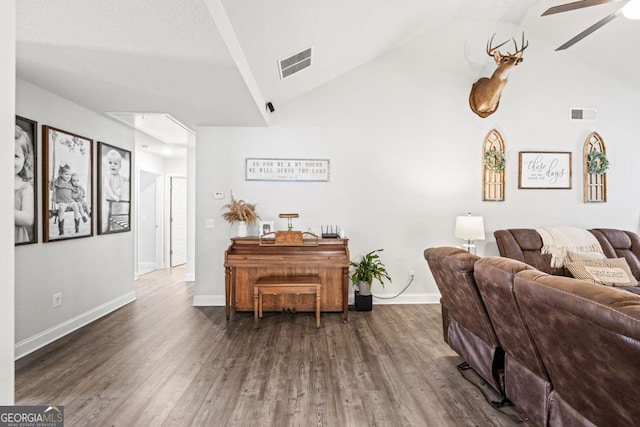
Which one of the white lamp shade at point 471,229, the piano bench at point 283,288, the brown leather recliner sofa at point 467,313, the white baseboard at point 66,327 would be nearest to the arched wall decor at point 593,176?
the white lamp shade at point 471,229

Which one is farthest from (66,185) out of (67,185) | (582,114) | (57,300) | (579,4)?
(582,114)

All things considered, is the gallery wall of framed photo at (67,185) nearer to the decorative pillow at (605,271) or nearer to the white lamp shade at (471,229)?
the white lamp shade at (471,229)

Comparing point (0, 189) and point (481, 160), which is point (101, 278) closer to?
point (0, 189)

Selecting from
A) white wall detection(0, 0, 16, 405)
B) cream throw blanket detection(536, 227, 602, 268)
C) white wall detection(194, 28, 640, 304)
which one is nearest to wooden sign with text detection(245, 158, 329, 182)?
white wall detection(194, 28, 640, 304)

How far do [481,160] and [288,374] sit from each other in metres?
3.69

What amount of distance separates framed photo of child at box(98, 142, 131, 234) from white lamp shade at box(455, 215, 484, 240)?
4356mm

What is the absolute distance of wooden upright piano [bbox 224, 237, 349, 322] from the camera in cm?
352

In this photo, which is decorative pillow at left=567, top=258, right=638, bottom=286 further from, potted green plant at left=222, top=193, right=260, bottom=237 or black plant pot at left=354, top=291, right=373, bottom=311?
potted green plant at left=222, top=193, right=260, bottom=237

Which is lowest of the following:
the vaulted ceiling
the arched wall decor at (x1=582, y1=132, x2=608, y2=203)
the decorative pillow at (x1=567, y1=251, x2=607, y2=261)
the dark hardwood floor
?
the dark hardwood floor

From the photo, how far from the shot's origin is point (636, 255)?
12.2 feet

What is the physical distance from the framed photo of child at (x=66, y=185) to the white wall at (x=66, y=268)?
6 centimetres

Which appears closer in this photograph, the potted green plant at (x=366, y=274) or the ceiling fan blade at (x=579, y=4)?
the ceiling fan blade at (x=579, y=4)

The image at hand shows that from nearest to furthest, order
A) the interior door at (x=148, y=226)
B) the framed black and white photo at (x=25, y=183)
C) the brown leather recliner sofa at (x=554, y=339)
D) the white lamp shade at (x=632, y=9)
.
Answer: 1. the brown leather recliner sofa at (x=554, y=339)
2. the white lamp shade at (x=632, y=9)
3. the framed black and white photo at (x=25, y=183)
4. the interior door at (x=148, y=226)

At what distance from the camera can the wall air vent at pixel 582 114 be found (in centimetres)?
437
